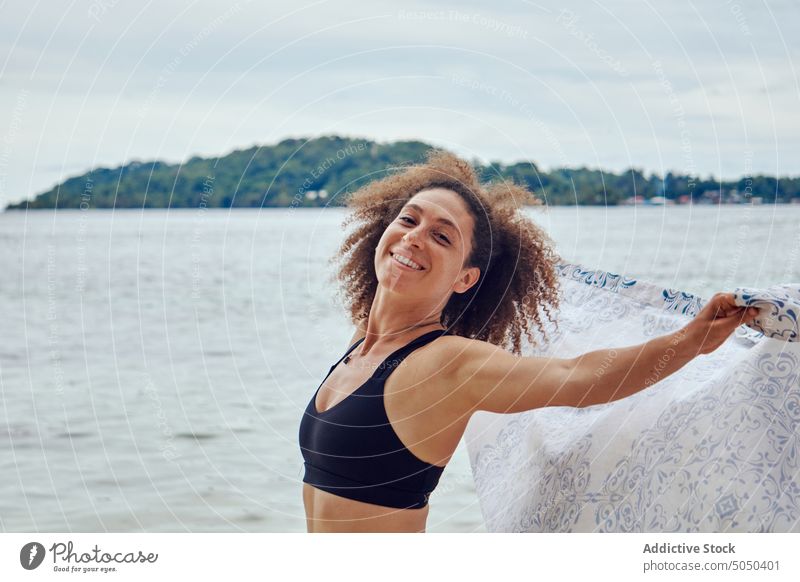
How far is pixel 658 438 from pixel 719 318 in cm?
25

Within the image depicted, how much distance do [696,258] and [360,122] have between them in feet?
21.8

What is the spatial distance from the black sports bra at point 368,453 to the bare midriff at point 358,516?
1 centimetres

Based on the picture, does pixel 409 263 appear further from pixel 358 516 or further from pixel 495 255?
pixel 358 516

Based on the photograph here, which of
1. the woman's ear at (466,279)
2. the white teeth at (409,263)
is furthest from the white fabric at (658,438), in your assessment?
the white teeth at (409,263)

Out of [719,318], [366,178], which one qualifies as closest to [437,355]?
[719,318]

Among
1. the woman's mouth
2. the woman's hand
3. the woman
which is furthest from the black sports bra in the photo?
the woman's hand

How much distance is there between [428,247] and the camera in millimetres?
1602

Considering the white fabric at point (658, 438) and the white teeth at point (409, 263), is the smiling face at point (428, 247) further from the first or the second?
the white fabric at point (658, 438)

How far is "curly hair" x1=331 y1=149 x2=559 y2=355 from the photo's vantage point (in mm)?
1661

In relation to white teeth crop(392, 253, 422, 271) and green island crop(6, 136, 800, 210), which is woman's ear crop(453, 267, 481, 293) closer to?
white teeth crop(392, 253, 422, 271)

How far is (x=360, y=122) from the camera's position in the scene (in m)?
1.99

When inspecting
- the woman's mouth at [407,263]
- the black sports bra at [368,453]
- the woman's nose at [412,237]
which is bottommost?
the black sports bra at [368,453]

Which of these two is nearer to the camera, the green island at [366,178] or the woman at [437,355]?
the woman at [437,355]

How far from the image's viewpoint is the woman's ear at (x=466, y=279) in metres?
1.65
